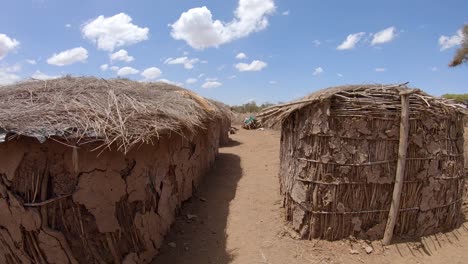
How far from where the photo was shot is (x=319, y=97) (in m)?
4.38

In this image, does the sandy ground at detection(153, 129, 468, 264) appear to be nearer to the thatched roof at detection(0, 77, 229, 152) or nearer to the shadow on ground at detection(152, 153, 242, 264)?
the shadow on ground at detection(152, 153, 242, 264)

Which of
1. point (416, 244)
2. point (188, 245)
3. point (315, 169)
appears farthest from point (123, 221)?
point (416, 244)

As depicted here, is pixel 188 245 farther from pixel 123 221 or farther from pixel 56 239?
pixel 56 239

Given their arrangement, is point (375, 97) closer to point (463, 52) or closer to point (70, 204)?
point (70, 204)

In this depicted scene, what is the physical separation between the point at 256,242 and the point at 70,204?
7.61ft

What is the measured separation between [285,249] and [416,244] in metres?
1.65

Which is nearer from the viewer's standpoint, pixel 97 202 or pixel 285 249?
pixel 97 202

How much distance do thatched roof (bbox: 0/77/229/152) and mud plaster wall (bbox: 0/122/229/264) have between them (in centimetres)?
21

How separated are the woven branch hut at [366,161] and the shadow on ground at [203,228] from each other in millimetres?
1105

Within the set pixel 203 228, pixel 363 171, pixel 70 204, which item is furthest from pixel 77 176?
pixel 363 171

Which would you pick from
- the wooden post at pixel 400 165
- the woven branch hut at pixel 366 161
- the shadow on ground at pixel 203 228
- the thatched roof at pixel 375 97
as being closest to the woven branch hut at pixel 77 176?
the shadow on ground at pixel 203 228

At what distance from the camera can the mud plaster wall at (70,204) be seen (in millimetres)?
3447

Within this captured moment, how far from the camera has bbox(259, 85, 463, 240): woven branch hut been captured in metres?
4.41

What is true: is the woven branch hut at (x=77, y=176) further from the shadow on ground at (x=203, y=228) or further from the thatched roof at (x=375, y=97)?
the thatched roof at (x=375, y=97)
